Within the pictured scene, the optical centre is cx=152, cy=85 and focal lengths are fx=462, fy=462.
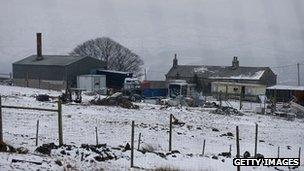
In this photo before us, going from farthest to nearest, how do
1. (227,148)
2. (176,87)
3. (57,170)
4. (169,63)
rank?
(169,63) < (176,87) < (227,148) < (57,170)

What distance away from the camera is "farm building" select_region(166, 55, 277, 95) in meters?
75.0

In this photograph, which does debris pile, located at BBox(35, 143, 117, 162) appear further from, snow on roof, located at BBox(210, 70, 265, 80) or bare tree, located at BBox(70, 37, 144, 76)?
bare tree, located at BBox(70, 37, 144, 76)

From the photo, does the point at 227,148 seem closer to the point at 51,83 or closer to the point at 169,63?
the point at 51,83

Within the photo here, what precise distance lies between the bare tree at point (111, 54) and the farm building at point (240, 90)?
85.4 feet

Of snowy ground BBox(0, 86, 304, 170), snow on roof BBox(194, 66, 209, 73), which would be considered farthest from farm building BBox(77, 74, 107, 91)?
snowy ground BBox(0, 86, 304, 170)

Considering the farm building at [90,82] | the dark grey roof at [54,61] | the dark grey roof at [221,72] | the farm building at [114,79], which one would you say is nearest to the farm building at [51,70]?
the dark grey roof at [54,61]

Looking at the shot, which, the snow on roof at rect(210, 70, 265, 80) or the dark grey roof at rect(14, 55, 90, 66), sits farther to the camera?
the snow on roof at rect(210, 70, 265, 80)

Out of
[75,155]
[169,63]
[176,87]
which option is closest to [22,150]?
[75,155]

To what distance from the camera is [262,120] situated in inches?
1329

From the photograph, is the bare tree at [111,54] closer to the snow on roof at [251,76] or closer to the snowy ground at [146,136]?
the snow on roof at [251,76]

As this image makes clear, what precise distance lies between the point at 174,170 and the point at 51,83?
2324 inches

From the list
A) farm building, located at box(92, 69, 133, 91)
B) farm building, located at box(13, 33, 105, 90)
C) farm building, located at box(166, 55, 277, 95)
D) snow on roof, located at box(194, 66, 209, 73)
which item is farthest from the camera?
snow on roof, located at box(194, 66, 209, 73)

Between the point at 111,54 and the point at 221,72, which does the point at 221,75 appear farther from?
the point at 111,54

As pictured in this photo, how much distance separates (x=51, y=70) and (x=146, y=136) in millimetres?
52000
